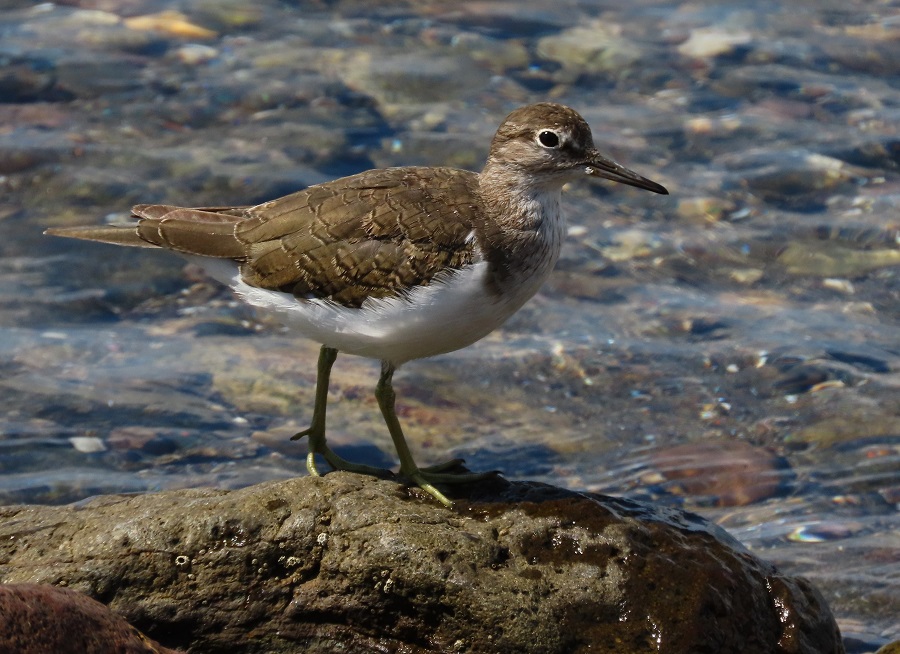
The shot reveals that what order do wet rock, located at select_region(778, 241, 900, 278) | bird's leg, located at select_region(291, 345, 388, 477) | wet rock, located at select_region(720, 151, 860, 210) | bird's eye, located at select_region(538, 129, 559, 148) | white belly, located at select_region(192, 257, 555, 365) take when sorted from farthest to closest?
wet rock, located at select_region(720, 151, 860, 210) < wet rock, located at select_region(778, 241, 900, 278) < bird's leg, located at select_region(291, 345, 388, 477) < bird's eye, located at select_region(538, 129, 559, 148) < white belly, located at select_region(192, 257, 555, 365)

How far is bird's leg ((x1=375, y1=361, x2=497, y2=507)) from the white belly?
24 centimetres

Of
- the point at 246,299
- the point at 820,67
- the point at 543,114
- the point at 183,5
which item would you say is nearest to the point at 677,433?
the point at 543,114

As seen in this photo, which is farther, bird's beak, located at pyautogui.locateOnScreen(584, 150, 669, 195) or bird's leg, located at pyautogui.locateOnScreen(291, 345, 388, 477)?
bird's leg, located at pyautogui.locateOnScreen(291, 345, 388, 477)

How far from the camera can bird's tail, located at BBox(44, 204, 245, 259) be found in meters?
6.86

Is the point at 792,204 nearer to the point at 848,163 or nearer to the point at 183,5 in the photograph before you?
the point at 848,163

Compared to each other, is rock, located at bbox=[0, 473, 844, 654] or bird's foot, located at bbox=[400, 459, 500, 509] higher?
rock, located at bbox=[0, 473, 844, 654]

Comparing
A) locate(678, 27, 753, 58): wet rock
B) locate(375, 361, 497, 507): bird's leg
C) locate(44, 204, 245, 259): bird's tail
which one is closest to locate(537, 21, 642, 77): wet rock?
locate(678, 27, 753, 58): wet rock

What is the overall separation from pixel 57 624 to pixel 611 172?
13.6 ft

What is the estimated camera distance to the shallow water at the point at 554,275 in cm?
870

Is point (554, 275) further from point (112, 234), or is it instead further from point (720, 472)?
point (112, 234)

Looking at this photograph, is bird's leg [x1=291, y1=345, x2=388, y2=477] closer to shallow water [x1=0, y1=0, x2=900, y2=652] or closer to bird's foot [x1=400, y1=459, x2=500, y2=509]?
bird's foot [x1=400, y1=459, x2=500, y2=509]

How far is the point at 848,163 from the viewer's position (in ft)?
41.9

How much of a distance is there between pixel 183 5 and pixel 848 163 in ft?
29.5

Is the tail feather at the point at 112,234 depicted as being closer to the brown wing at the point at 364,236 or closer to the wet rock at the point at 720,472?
the brown wing at the point at 364,236
